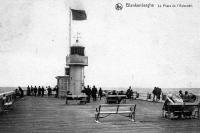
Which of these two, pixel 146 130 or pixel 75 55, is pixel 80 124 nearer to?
pixel 146 130

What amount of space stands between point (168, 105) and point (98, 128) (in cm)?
462

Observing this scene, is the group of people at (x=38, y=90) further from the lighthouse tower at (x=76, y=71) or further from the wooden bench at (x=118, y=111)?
the wooden bench at (x=118, y=111)

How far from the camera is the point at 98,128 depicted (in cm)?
1224

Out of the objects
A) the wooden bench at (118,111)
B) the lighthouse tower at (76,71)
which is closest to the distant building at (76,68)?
the lighthouse tower at (76,71)

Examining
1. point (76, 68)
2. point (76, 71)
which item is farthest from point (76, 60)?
point (76, 71)

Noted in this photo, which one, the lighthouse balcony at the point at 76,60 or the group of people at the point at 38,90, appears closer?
the lighthouse balcony at the point at 76,60

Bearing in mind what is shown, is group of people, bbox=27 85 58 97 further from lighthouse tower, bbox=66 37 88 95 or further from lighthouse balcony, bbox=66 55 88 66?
lighthouse balcony, bbox=66 55 88 66

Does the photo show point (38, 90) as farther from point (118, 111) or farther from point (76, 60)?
point (118, 111)

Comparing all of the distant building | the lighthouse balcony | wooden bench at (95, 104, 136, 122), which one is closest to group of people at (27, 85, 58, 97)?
the distant building

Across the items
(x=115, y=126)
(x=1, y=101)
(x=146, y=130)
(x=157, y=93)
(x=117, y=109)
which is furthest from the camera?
(x=157, y=93)

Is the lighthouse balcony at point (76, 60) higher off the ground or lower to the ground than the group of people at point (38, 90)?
higher

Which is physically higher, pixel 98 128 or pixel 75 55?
pixel 75 55

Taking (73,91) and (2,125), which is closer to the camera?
(2,125)

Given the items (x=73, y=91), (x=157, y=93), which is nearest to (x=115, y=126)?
(x=157, y=93)
